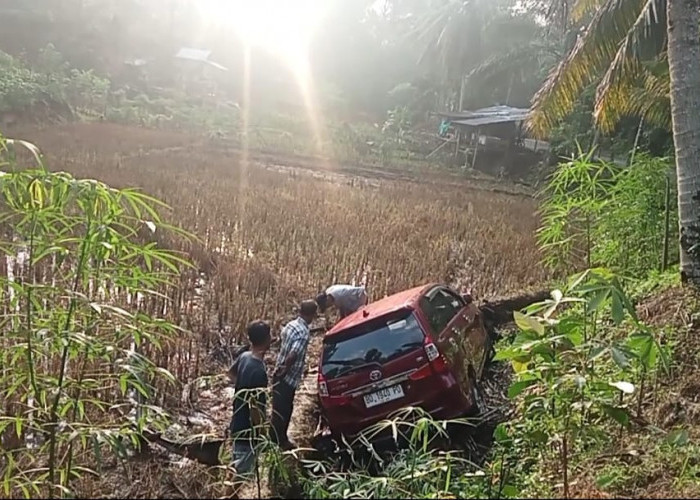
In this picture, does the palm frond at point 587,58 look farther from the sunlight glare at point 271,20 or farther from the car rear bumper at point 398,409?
the sunlight glare at point 271,20

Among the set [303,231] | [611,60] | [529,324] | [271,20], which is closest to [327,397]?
[529,324]

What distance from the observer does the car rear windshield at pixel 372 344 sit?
227 inches

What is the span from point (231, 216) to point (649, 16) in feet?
28.2

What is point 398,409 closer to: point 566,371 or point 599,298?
point 566,371

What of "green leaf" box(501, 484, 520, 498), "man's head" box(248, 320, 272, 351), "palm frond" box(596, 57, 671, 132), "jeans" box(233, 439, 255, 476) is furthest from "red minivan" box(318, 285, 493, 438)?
"palm frond" box(596, 57, 671, 132)

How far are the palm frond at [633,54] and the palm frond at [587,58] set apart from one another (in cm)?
23

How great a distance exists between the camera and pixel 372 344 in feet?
19.1

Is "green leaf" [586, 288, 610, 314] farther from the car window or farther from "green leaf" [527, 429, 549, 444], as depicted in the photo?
the car window

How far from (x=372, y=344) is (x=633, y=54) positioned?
6807mm

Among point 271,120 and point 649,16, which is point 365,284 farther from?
point 271,120

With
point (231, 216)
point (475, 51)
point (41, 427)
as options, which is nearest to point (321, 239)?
point (231, 216)

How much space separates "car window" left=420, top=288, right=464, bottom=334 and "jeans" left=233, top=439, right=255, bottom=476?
6.23 ft

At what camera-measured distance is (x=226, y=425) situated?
20.3 feet

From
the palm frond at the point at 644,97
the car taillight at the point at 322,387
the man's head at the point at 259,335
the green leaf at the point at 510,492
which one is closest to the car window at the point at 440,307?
the car taillight at the point at 322,387
